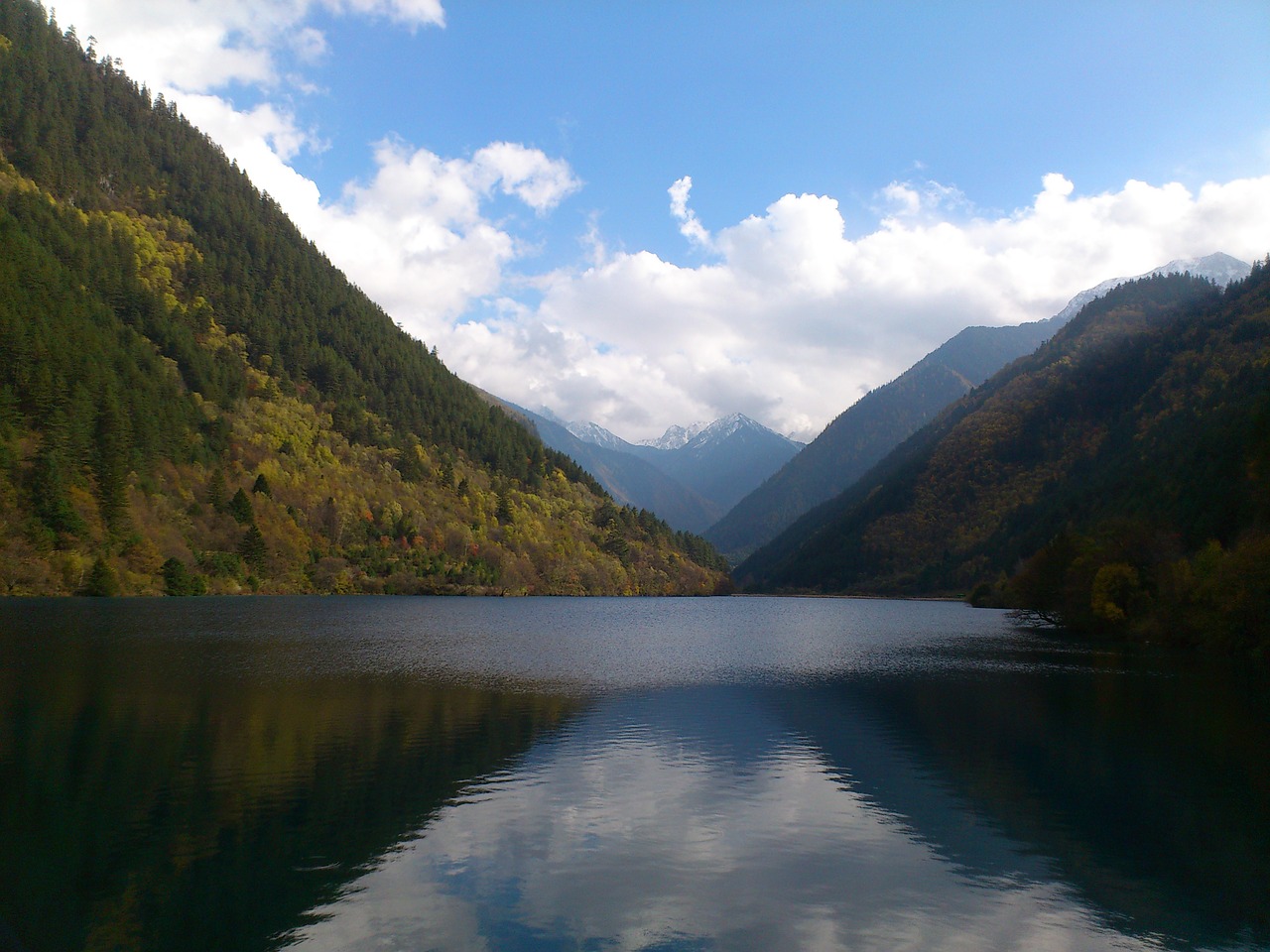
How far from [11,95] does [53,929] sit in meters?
250

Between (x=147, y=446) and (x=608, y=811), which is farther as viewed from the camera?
(x=147, y=446)

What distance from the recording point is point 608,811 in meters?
25.3

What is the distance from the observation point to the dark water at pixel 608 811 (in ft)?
57.1

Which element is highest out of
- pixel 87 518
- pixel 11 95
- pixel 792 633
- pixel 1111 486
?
pixel 11 95

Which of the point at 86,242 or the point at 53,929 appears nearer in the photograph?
the point at 53,929

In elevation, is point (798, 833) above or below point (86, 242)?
below

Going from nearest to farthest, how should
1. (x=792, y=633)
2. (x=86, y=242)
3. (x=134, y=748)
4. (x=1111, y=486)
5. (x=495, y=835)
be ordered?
(x=495, y=835) < (x=134, y=748) < (x=792, y=633) < (x=86, y=242) < (x=1111, y=486)

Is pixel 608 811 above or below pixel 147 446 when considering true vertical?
below

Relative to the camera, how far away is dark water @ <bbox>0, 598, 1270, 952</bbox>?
17.4m

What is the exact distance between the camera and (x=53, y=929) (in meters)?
15.9

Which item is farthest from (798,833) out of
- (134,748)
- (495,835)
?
(134,748)

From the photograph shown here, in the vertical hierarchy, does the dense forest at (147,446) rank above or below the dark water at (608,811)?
above

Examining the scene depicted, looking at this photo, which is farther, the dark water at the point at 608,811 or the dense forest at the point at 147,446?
the dense forest at the point at 147,446

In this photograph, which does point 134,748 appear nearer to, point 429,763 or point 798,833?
point 429,763
